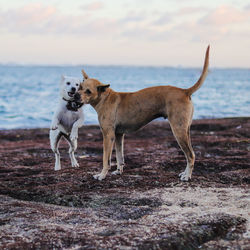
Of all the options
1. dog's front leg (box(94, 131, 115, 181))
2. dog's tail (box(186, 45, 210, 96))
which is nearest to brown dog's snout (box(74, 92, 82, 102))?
dog's front leg (box(94, 131, 115, 181))

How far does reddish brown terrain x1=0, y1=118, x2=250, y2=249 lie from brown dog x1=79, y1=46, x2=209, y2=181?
76cm

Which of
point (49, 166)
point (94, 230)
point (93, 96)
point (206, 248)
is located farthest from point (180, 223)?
point (49, 166)

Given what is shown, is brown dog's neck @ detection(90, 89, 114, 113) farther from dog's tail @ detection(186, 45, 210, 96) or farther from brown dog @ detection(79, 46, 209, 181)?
dog's tail @ detection(186, 45, 210, 96)

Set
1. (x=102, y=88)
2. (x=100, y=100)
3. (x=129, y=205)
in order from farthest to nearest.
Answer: (x=100, y=100) < (x=102, y=88) < (x=129, y=205)

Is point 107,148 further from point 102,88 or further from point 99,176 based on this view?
point 102,88

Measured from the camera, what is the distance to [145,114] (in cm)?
718

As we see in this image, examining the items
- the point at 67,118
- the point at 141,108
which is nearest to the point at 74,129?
the point at 67,118

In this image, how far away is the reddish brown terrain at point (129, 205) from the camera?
4.11 m

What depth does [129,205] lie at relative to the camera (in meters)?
5.71

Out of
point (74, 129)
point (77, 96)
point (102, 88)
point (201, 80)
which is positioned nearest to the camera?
point (201, 80)

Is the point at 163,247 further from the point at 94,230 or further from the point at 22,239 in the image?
the point at 22,239

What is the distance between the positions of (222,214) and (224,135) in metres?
10.2

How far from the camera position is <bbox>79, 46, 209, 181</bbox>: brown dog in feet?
22.4

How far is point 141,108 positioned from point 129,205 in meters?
2.13
